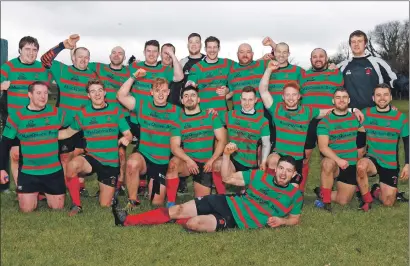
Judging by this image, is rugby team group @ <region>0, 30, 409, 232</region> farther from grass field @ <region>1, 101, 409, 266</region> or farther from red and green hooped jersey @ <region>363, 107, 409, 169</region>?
grass field @ <region>1, 101, 409, 266</region>

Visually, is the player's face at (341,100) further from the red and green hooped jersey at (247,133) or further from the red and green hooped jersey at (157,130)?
the red and green hooped jersey at (157,130)

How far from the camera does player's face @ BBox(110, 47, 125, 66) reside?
886cm

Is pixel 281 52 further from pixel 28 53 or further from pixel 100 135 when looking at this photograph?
pixel 28 53

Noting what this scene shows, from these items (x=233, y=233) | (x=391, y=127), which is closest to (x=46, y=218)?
(x=233, y=233)

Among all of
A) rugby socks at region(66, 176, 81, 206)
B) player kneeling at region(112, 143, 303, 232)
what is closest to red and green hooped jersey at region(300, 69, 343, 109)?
player kneeling at region(112, 143, 303, 232)

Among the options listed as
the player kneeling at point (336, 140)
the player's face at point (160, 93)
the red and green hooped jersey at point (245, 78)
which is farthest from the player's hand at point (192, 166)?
the player kneeling at point (336, 140)

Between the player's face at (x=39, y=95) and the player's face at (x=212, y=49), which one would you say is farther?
the player's face at (x=212, y=49)

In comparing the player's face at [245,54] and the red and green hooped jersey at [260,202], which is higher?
the player's face at [245,54]

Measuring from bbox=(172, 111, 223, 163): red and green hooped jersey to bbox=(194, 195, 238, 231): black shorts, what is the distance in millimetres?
1298

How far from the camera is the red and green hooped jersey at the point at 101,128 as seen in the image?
755cm

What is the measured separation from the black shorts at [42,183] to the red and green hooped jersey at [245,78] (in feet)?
9.50

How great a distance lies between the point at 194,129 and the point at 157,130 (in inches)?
21.7

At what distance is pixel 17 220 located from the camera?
269 inches

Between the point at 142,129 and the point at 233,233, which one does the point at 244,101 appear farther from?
the point at 233,233
